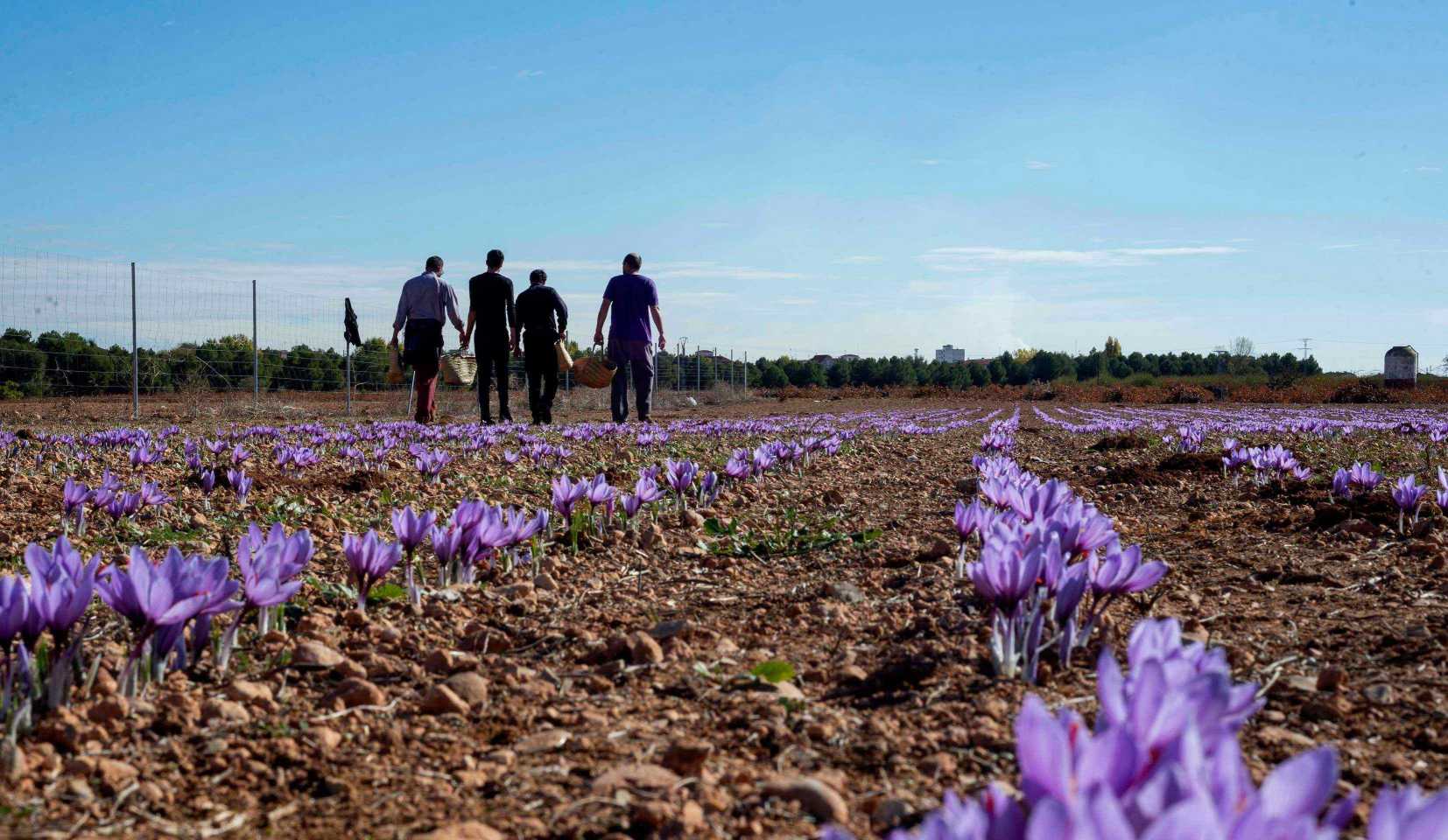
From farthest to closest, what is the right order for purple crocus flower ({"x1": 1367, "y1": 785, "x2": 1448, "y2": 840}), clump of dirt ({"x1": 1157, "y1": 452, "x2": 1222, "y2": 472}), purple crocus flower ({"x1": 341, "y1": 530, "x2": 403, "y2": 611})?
1. clump of dirt ({"x1": 1157, "y1": 452, "x2": 1222, "y2": 472})
2. purple crocus flower ({"x1": 341, "y1": 530, "x2": 403, "y2": 611})
3. purple crocus flower ({"x1": 1367, "y1": 785, "x2": 1448, "y2": 840})

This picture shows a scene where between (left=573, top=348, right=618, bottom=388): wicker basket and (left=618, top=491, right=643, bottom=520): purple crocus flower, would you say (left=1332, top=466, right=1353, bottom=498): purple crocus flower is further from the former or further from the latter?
(left=573, top=348, right=618, bottom=388): wicker basket

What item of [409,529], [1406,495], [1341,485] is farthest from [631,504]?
[1341,485]

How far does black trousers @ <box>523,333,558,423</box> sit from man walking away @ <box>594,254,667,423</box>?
0.68m

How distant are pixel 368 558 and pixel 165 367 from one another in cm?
2115

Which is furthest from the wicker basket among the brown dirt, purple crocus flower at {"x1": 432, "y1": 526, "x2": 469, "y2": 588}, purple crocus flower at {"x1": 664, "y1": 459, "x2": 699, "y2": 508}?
purple crocus flower at {"x1": 432, "y1": 526, "x2": 469, "y2": 588}

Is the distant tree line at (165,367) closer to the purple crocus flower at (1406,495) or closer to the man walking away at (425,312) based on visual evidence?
the man walking away at (425,312)

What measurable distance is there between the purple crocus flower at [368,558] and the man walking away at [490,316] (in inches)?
344

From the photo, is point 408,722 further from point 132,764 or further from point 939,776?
point 939,776

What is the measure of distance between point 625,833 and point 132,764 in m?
0.82

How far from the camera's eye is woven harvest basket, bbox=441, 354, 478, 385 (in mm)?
14859

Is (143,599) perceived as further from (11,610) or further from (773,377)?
(773,377)

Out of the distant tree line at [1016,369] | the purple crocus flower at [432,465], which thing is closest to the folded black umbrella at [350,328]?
the purple crocus flower at [432,465]

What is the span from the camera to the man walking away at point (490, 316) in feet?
37.3

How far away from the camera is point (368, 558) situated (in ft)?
8.66
